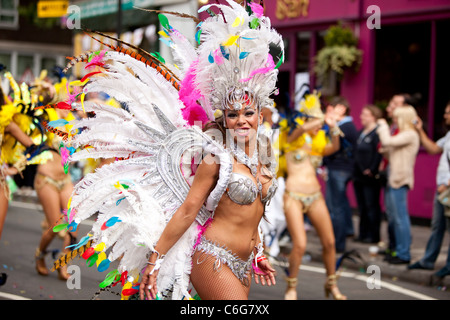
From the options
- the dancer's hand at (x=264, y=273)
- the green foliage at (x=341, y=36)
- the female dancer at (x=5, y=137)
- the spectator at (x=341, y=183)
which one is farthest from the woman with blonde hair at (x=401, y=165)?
the dancer's hand at (x=264, y=273)

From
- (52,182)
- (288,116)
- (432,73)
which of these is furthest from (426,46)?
(52,182)

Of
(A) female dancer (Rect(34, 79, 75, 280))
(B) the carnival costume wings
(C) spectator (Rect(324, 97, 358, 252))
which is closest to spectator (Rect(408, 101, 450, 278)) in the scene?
(C) spectator (Rect(324, 97, 358, 252))

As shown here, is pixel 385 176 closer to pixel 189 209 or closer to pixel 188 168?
pixel 188 168

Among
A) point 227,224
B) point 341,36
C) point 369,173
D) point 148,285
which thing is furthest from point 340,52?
point 148,285

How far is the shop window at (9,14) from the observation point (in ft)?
102

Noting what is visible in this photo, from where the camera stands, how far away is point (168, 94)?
4.11 meters

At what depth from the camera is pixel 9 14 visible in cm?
3134

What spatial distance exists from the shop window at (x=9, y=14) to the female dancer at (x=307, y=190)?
26340 millimetres

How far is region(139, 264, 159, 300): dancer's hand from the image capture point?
3.71 m

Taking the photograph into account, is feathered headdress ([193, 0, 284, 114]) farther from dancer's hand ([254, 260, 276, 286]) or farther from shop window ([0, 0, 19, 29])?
shop window ([0, 0, 19, 29])

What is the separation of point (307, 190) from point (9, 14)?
27.4 m

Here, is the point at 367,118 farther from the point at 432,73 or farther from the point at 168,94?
the point at 168,94
